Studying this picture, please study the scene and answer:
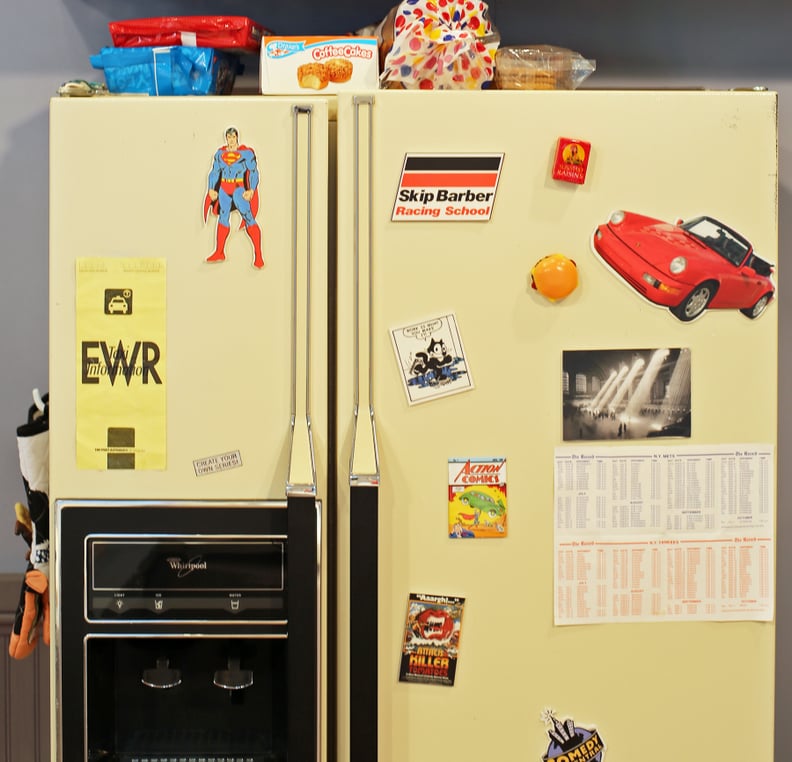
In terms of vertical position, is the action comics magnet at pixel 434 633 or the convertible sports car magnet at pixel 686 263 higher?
the convertible sports car magnet at pixel 686 263

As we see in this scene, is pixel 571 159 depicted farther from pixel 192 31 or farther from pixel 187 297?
pixel 192 31

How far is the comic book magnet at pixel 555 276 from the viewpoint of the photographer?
129 centimetres

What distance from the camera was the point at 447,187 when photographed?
1299mm

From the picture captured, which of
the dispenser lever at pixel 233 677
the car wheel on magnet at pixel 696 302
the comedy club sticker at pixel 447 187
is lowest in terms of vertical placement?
the dispenser lever at pixel 233 677

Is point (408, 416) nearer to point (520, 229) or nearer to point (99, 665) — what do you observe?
point (520, 229)

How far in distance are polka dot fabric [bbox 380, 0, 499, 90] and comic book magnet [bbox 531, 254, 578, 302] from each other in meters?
0.34

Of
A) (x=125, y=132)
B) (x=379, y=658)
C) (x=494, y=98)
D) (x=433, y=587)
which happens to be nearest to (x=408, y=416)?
(x=433, y=587)

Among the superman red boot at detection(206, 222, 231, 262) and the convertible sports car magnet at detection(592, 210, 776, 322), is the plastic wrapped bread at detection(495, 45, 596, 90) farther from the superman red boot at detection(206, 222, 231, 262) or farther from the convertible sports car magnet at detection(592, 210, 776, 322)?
the superman red boot at detection(206, 222, 231, 262)

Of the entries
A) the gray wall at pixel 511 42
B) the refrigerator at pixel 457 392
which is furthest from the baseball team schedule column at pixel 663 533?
the gray wall at pixel 511 42

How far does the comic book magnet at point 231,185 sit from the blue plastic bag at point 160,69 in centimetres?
25

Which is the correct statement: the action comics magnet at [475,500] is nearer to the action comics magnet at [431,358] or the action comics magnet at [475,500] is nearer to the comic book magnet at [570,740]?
the action comics magnet at [431,358]

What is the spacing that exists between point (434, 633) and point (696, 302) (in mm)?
663

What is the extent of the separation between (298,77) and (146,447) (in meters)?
0.66

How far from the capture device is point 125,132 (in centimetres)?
130
